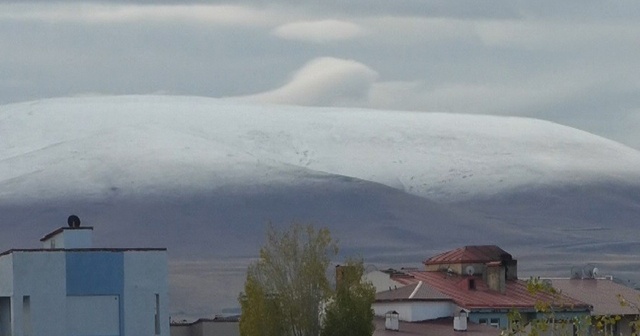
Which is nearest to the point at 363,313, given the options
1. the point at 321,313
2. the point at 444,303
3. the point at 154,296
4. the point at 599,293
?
the point at 321,313

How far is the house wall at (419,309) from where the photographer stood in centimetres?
5744

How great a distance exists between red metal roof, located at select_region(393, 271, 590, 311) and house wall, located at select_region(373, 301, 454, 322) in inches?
28.2

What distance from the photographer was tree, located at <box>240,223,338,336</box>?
50938mm

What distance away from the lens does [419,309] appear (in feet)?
189

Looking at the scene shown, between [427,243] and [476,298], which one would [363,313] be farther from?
[427,243]

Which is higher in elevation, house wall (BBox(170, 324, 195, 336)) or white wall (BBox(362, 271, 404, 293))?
white wall (BBox(362, 271, 404, 293))

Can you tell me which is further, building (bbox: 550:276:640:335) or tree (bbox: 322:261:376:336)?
building (bbox: 550:276:640:335)

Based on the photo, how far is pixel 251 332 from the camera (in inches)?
1956

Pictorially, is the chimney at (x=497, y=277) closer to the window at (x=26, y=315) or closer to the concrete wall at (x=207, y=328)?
the concrete wall at (x=207, y=328)

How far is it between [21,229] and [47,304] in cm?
15970

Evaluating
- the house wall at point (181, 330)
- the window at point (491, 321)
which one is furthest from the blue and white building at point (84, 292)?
the window at point (491, 321)

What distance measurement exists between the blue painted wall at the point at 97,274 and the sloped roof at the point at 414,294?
21981 mm

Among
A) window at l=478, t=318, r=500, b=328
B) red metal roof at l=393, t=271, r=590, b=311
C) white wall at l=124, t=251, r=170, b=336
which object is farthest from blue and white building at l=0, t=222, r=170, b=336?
window at l=478, t=318, r=500, b=328

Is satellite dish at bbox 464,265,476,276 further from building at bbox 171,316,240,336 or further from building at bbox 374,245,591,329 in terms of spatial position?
building at bbox 171,316,240,336
